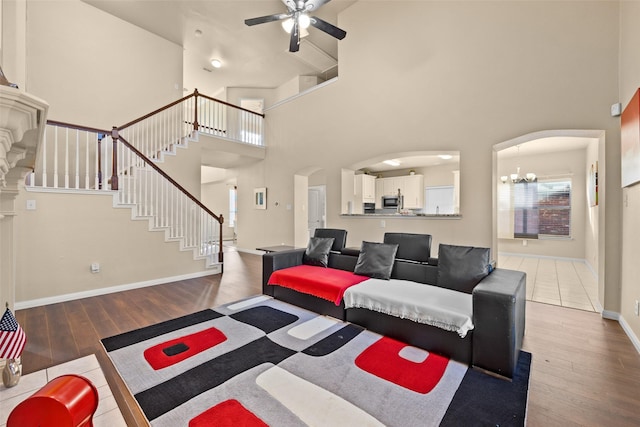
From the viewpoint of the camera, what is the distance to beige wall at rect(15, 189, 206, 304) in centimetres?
354

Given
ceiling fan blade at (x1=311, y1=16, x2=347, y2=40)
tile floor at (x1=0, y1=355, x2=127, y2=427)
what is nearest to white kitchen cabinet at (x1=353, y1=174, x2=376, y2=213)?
ceiling fan blade at (x1=311, y1=16, x2=347, y2=40)

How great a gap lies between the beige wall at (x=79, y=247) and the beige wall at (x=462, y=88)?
3.48 m

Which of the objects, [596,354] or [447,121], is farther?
[447,121]

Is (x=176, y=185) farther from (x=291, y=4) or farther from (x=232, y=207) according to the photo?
(x=232, y=207)

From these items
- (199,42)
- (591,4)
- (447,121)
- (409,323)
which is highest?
(199,42)

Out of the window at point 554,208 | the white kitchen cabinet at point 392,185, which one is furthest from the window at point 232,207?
the window at point 554,208

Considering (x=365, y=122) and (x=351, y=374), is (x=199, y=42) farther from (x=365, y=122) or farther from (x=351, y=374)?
(x=351, y=374)

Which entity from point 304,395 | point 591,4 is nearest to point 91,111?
point 304,395

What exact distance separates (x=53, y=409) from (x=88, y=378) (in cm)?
132

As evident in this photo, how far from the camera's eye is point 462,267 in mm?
2734

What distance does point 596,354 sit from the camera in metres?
2.40

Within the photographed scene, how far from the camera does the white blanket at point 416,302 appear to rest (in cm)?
220

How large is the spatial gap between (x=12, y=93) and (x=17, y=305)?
3.68 metres

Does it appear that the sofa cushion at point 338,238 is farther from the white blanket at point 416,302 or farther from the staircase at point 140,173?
the staircase at point 140,173
